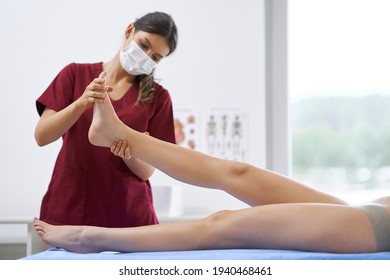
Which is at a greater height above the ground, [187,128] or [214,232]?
[187,128]

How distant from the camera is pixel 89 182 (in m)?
2.04

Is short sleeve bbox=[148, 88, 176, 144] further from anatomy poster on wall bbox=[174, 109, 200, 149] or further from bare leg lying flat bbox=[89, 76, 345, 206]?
anatomy poster on wall bbox=[174, 109, 200, 149]

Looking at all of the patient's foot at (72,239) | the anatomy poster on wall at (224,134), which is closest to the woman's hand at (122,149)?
the patient's foot at (72,239)

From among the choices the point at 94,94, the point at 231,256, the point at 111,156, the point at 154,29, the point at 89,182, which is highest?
the point at 154,29

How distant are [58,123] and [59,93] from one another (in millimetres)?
237

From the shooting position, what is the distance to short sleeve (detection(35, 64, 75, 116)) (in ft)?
6.64

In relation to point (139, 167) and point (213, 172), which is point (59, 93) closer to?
point (139, 167)

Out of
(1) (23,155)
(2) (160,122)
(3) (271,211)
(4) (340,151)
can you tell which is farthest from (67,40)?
(3) (271,211)

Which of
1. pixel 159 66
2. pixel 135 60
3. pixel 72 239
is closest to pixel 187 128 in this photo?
pixel 159 66

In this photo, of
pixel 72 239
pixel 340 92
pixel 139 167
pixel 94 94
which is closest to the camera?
pixel 72 239

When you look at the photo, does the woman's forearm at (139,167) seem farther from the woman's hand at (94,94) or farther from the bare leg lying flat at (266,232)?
the bare leg lying flat at (266,232)

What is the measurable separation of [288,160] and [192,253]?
2021mm
